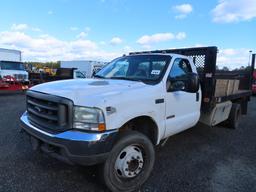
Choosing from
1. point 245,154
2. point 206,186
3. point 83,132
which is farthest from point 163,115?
point 245,154

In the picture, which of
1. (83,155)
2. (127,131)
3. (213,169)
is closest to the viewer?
(83,155)

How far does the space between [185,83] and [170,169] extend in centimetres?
148

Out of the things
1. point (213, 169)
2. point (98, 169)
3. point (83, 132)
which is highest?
point (83, 132)

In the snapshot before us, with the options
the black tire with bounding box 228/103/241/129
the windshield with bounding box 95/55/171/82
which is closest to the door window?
the windshield with bounding box 95/55/171/82

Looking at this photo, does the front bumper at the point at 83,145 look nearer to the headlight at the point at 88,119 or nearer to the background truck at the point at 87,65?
the headlight at the point at 88,119

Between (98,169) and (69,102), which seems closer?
(69,102)

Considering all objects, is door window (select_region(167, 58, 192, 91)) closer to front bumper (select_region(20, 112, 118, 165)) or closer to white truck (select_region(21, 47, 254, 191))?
white truck (select_region(21, 47, 254, 191))

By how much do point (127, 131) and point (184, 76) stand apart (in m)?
1.59

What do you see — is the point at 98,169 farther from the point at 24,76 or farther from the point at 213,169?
the point at 24,76

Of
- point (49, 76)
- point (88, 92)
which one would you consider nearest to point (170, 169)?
point (88, 92)

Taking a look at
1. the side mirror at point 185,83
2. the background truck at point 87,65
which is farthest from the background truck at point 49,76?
the side mirror at point 185,83

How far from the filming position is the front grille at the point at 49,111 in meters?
2.55

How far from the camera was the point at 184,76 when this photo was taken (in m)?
3.80

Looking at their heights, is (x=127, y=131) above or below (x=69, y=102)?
below
